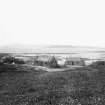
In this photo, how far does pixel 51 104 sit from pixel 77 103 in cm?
197

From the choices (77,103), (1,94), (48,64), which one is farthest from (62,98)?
(48,64)

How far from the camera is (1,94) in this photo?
16688mm

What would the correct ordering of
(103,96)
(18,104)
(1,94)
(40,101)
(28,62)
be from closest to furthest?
(18,104) < (40,101) < (103,96) < (1,94) < (28,62)

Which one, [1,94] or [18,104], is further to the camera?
[1,94]

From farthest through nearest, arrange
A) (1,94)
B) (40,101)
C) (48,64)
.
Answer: (48,64), (1,94), (40,101)

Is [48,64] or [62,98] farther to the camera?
[48,64]

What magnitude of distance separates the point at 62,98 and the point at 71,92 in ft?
7.19

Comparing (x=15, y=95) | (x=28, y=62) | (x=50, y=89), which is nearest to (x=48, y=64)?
(x=28, y=62)

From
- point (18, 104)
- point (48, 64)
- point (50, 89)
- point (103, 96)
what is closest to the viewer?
point (18, 104)

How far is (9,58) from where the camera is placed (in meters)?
43.4

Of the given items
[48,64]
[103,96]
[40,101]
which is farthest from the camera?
[48,64]

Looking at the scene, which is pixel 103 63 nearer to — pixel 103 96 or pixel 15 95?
pixel 103 96

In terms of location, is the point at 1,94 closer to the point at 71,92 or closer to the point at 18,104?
the point at 18,104

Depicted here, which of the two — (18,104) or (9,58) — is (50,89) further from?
(9,58)
